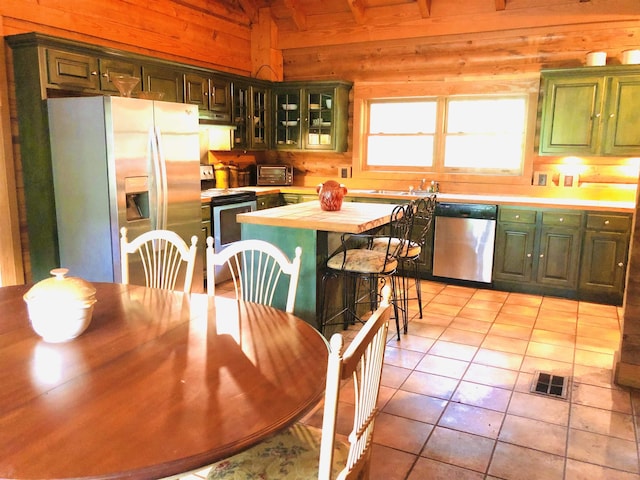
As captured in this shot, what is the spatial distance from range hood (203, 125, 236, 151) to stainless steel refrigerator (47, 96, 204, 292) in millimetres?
1635

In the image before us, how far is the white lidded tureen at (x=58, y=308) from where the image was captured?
1.54 meters

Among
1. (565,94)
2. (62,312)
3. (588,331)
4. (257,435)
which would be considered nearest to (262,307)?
(62,312)

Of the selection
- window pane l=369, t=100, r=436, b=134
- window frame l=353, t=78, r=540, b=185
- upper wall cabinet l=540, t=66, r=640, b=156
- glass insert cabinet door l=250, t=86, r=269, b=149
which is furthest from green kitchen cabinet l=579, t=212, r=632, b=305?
glass insert cabinet door l=250, t=86, r=269, b=149

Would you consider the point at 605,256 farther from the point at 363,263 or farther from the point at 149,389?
the point at 149,389

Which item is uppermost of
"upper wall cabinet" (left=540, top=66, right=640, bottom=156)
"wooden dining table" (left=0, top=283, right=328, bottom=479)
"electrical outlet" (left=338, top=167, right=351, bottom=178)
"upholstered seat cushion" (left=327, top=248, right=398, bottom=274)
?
"upper wall cabinet" (left=540, top=66, right=640, bottom=156)

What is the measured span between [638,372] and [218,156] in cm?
456

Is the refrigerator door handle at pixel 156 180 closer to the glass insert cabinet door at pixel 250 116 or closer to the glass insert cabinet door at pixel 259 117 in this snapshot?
the glass insert cabinet door at pixel 250 116

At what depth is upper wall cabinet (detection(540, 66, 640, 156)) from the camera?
4.45m

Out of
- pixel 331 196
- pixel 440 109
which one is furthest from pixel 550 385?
pixel 440 109

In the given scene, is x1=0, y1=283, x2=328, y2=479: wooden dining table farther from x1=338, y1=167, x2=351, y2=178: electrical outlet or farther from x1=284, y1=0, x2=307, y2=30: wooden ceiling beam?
x1=284, y1=0, x2=307, y2=30: wooden ceiling beam

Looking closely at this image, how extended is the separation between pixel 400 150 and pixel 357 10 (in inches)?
63.7

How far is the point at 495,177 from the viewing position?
5375mm

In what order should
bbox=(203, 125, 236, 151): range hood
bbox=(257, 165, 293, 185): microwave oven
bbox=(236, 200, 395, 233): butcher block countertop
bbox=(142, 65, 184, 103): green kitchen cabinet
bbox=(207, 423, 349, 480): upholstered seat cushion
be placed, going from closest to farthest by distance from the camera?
bbox=(207, 423, 349, 480): upholstered seat cushion → bbox=(236, 200, 395, 233): butcher block countertop → bbox=(142, 65, 184, 103): green kitchen cabinet → bbox=(203, 125, 236, 151): range hood → bbox=(257, 165, 293, 185): microwave oven

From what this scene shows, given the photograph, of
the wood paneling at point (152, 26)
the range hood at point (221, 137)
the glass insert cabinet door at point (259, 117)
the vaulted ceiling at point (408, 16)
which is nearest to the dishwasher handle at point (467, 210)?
the vaulted ceiling at point (408, 16)
